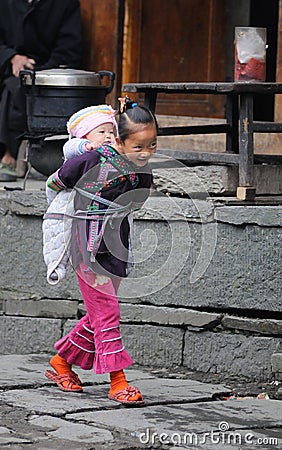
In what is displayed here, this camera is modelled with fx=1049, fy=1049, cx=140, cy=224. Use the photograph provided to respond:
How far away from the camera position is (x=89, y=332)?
16.0ft

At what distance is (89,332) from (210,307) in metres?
1.04

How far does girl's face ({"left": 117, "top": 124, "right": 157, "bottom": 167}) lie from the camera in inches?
178

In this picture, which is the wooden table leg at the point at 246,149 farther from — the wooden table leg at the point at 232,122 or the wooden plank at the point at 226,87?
the wooden table leg at the point at 232,122

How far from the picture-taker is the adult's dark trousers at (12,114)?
7676 mm

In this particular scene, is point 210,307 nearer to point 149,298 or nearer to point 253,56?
point 149,298

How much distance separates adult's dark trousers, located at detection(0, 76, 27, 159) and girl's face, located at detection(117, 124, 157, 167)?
126 inches

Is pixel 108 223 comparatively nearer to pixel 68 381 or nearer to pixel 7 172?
pixel 68 381

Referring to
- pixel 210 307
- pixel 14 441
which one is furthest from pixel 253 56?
pixel 14 441

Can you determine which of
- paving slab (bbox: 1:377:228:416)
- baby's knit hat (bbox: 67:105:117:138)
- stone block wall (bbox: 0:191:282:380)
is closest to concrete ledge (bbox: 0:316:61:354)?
stone block wall (bbox: 0:191:282:380)

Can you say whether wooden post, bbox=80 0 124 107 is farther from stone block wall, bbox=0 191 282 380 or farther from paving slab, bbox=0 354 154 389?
paving slab, bbox=0 354 154 389

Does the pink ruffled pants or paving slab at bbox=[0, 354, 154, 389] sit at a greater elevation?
the pink ruffled pants

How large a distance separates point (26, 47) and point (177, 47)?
1220 mm

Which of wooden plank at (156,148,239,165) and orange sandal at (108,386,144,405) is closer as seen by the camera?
orange sandal at (108,386,144,405)

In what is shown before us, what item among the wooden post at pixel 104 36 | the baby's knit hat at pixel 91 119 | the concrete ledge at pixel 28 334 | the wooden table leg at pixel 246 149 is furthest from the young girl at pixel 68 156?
the wooden post at pixel 104 36
